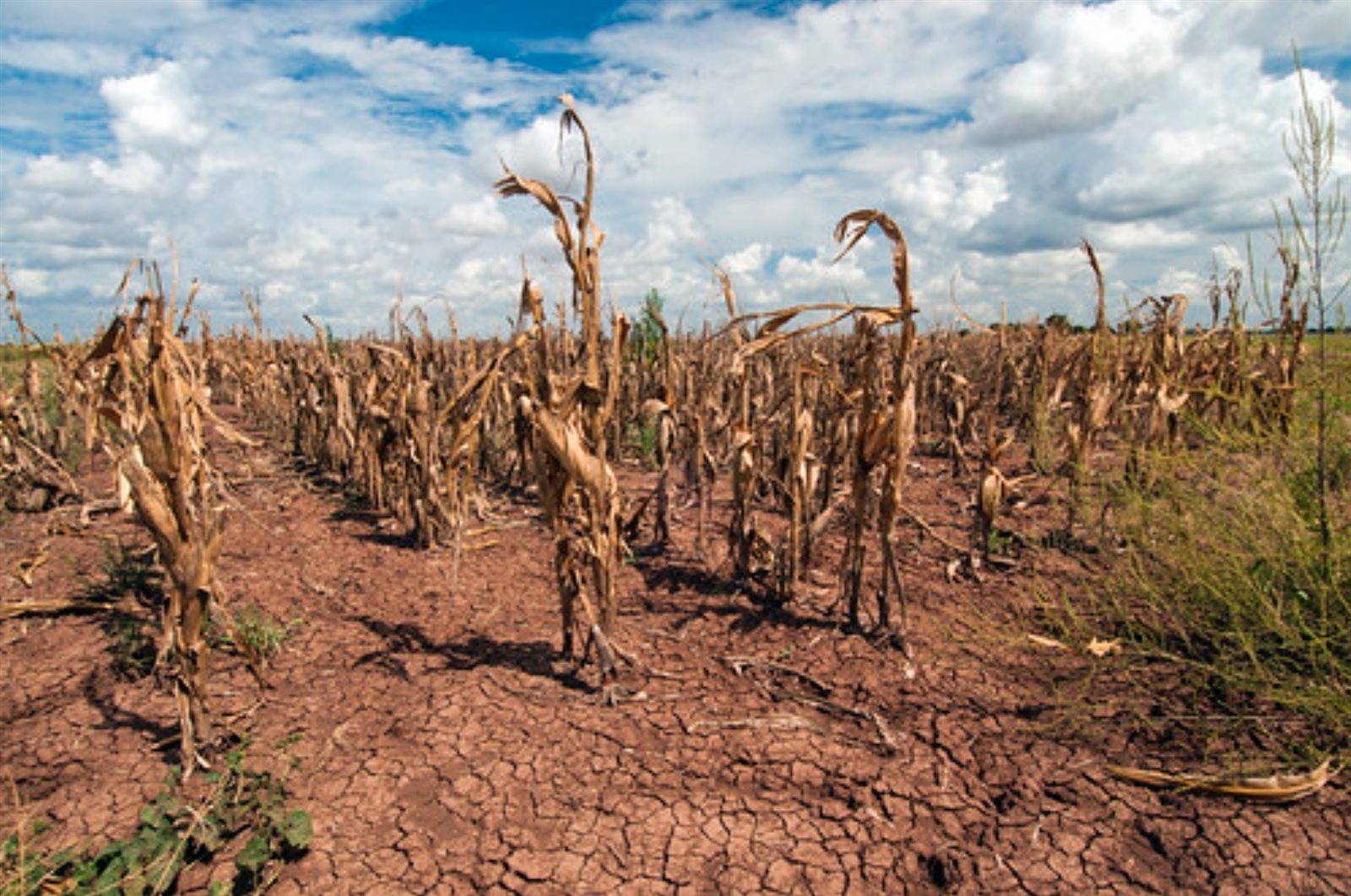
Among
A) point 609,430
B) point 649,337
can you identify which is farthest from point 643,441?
point 649,337

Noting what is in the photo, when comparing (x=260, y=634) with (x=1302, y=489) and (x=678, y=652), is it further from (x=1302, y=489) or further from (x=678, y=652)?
(x=1302, y=489)

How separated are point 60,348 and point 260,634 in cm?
692

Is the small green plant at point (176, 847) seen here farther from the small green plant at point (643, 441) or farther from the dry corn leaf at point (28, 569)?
the small green plant at point (643, 441)

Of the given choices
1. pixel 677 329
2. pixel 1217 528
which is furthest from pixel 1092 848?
pixel 677 329

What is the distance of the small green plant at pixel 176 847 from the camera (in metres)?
1.91

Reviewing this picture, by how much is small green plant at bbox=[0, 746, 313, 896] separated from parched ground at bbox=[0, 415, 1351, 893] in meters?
0.07

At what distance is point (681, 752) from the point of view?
2.52 metres

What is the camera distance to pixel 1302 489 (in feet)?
10.1

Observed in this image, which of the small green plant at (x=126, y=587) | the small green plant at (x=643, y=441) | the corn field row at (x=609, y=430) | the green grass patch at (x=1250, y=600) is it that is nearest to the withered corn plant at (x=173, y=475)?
the corn field row at (x=609, y=430)

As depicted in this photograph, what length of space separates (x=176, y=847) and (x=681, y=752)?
1.46 m

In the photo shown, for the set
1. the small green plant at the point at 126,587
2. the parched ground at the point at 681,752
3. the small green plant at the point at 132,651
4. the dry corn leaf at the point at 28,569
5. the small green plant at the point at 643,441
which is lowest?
the parched ground at the point at 681,752

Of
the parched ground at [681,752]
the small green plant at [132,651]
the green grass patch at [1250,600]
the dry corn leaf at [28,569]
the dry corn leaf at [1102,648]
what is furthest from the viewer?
the dry corn leaf at [28,569]

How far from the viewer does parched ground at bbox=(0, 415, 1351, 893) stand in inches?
80.0

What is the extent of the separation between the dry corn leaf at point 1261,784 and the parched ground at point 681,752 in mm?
37
